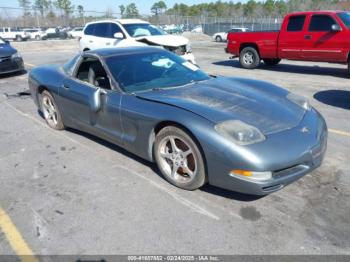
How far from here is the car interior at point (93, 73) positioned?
4.33 m

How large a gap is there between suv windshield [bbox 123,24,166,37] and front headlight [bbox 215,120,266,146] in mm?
8947

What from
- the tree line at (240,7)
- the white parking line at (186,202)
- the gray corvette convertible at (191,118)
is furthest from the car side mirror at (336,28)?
the tree line at (240,7)

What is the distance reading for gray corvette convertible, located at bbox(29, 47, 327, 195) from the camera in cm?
301

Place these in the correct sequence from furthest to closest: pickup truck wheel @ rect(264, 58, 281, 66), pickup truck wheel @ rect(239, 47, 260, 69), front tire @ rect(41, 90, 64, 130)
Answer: pickup truck wheel @ rect(264, 58, 281, 66) → pickup truck wheel @ rect(239, 47, 260, 69) → front tire @ rect(41, 90, 64, 130)

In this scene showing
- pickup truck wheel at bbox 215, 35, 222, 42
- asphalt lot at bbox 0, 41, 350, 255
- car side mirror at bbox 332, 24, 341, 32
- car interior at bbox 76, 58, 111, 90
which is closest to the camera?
asphalt lot at bbox 0, 41, 350, 255

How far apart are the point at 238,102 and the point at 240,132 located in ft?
2.22

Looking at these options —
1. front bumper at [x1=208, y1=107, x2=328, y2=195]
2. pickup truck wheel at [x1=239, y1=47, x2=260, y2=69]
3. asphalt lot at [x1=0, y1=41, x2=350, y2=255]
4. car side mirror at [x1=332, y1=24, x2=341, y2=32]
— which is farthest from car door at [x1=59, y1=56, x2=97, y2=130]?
pickup truck wheel at [x1=239, y1=47, x2=260, y2=69]

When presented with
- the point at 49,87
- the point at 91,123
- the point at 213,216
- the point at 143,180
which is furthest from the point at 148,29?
the point at 213,216

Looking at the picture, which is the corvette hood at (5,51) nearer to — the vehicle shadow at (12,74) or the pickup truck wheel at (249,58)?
the vehicle shadow at (12,74)

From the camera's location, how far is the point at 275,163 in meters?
2.94

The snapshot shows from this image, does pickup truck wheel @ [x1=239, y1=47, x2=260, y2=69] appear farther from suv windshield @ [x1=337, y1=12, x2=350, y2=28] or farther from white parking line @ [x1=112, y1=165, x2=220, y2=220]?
white parking line @ [x1=112, y1=165, x2=220, y2=220]

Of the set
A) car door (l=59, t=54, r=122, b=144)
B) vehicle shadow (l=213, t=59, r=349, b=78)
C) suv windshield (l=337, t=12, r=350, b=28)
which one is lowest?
vehicle shadow (l=213, t=59, r=349, b=78)

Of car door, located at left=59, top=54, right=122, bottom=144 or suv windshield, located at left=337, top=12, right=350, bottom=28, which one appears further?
suv windshield, located at left=337, top=12, right=350, bottom=28

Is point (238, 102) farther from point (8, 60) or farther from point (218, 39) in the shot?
point (218, 39)
